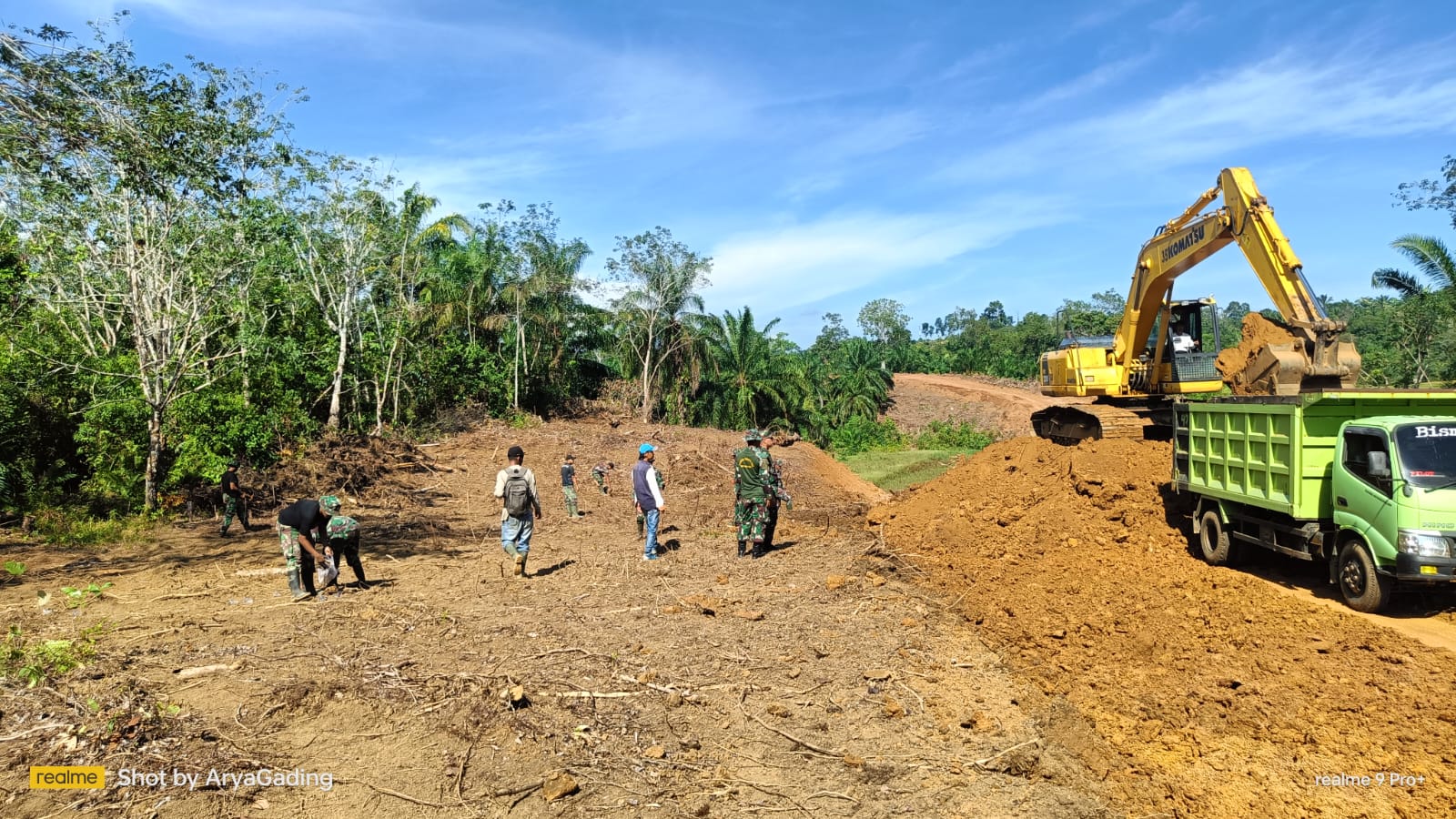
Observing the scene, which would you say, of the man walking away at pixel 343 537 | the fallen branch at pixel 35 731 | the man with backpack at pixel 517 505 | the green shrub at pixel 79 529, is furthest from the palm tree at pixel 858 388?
the fallen branch at pixel 35 731

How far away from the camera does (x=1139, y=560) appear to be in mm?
10336

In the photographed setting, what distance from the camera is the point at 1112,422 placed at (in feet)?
47.6

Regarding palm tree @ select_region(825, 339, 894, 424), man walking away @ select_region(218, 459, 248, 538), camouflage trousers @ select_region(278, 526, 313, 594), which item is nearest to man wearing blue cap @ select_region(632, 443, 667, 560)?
camouflage trousers @ select_region(278, 526, 313, 594)

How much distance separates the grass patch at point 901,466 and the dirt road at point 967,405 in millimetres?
7374

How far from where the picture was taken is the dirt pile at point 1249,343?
11.5 m

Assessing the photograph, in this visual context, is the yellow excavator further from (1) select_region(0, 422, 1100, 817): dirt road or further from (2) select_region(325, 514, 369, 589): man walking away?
(2) select_region(325, 514, 369, 589): man walking away

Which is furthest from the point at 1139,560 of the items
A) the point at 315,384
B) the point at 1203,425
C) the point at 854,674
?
the point at 315,384

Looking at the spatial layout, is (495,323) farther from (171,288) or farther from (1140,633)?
(1140,633)

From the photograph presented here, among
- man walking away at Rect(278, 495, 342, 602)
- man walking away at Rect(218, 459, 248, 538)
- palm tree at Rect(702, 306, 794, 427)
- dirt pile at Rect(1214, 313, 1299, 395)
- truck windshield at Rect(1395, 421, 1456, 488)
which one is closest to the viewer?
truck windshield at Rect(1395, 421, 1456, 488)

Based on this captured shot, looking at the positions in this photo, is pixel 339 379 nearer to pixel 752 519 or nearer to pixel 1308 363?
pixel 752 519

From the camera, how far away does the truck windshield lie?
295 inches

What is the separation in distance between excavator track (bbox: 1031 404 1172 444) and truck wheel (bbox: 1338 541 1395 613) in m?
6.17

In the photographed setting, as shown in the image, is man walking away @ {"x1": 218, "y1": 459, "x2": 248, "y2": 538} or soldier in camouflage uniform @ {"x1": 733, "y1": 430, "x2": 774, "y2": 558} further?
man walking away @ {"x1": 218, "y1": 459, "x2": 248, "y2": 538}

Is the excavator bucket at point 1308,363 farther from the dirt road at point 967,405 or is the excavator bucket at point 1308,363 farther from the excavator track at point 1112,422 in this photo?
the dirt road at point 967,405
